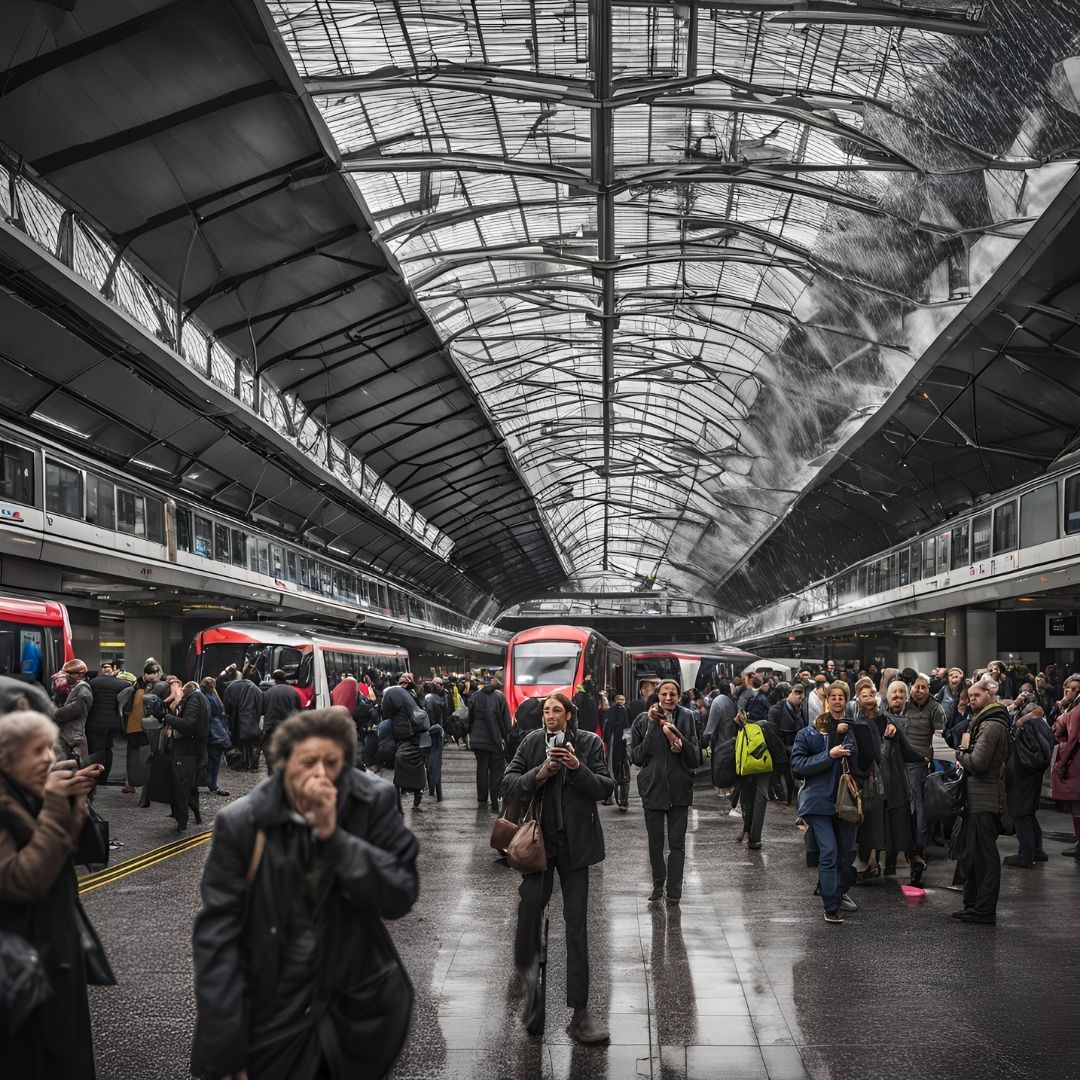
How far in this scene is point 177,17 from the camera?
1459cm

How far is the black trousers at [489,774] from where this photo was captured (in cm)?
1821

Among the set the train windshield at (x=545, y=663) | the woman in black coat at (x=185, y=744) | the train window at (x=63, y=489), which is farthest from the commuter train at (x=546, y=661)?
the woman in black coat at (x=185, y=744)

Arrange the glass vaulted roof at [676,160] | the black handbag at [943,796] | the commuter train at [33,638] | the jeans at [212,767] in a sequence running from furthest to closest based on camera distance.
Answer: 1. the commuter train at [33,638]
2. the jeans at [212,767]
3. the glass vaulted roof at [676,160]
4. the black handbag at [943,796]

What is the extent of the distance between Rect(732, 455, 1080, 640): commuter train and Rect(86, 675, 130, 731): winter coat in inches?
576

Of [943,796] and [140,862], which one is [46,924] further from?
[140,862]

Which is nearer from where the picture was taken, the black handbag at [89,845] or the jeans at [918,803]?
the black handbag at [89,845]

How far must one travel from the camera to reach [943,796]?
416 inches

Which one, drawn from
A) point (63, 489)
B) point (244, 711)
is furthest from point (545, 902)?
point (244, 711)

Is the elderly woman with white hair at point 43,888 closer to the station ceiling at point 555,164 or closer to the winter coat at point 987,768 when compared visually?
the winter coat at point 987,768

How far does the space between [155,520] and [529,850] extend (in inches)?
788

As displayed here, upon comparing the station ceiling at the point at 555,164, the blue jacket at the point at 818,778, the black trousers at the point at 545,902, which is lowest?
the black trousers at the point at 545,902

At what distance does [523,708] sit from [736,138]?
1223cm

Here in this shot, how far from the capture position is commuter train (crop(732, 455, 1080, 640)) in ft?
70.3

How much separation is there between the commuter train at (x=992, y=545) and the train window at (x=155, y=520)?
53.7 ft
